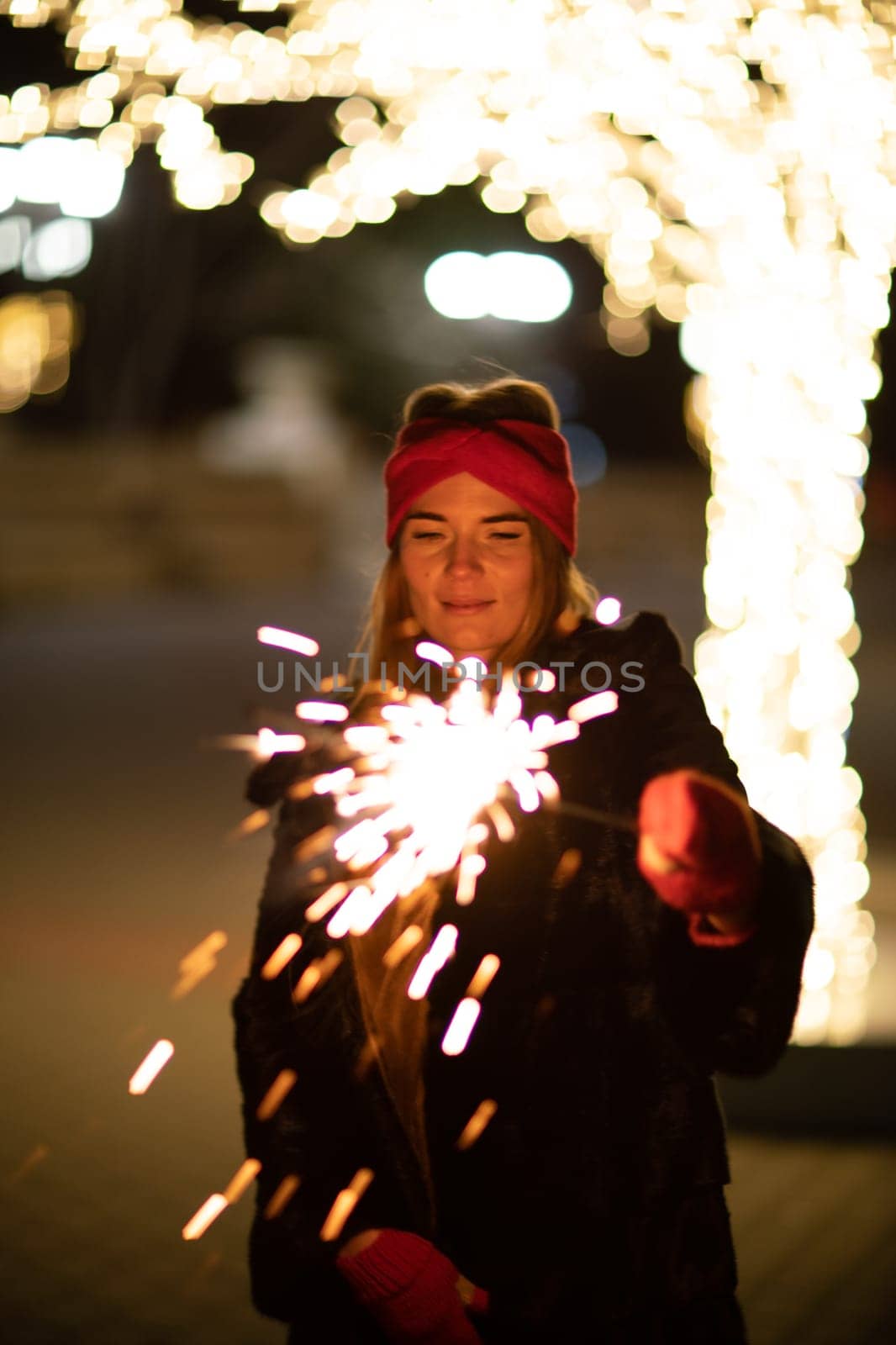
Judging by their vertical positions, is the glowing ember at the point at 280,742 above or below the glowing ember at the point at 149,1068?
above

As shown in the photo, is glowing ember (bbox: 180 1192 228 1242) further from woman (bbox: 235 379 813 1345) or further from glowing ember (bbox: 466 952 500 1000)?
glowing ember (bbox: 466 952 500 1000)

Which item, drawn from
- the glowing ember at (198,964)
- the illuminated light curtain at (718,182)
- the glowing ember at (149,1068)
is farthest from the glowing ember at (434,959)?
the glowing ember at (198,964)

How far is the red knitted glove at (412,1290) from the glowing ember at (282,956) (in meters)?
0.41

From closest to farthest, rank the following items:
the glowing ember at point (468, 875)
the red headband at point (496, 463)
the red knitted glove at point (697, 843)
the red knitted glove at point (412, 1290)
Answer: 1. the red knitted glove at point (697, 843)
2. the red knitted glove at point (412, 1290)
3. the glowing ember at point (468, 875)
4. the red headband at point (496, 463)

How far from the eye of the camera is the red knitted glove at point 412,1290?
2244 millimetres

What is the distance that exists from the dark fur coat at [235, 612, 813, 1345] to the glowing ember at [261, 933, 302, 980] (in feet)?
0.27

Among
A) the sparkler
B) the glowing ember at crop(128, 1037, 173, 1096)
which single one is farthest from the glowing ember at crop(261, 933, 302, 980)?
the glowing ember at crop(128, 1037, 173, 1096)

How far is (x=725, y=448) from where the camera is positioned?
518 cm

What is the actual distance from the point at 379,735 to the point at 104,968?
400cm

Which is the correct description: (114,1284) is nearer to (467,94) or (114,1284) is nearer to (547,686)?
(547,686)

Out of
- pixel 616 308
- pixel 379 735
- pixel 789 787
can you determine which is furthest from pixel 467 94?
pixel 379 735

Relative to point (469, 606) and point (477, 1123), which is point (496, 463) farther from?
point (477, 1123)

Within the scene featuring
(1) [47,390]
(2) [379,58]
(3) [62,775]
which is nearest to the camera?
(2) [379,58]

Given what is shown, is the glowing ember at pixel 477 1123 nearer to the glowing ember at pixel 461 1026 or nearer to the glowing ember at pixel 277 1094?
the glowing ember at pixel 461 1026
